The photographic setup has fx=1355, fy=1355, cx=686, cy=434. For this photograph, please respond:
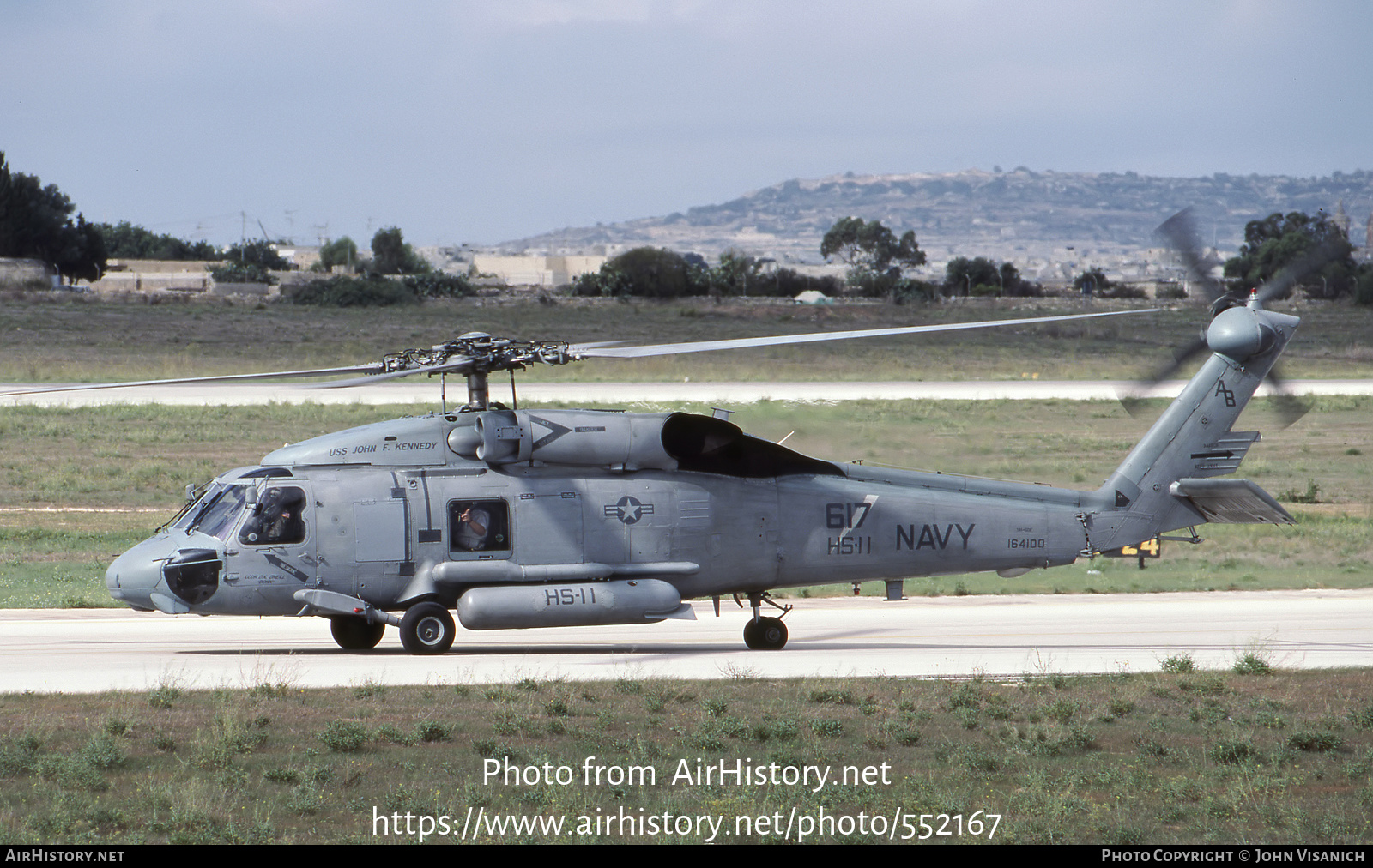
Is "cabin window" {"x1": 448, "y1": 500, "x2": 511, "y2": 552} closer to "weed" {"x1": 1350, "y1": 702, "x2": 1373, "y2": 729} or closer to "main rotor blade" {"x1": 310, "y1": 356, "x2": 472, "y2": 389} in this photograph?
"main rotor blade" {"x1": 310, "y1": 356, "x2": 472, "y2": 389}

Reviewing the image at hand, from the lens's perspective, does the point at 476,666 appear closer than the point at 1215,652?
Yes

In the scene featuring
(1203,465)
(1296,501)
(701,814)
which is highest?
(1203,465)

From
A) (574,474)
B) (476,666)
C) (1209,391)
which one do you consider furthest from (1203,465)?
(476,666)

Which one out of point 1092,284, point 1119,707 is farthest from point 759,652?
point 1092,284

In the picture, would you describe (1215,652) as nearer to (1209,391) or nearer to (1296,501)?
(1209,391)

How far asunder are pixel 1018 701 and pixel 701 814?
5.34 meters

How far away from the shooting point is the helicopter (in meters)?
16.2

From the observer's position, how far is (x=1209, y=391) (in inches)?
733

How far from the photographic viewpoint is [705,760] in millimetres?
11531

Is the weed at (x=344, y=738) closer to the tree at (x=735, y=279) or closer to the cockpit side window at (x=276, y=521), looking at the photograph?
the cockpit side window at (x=276, y=521)

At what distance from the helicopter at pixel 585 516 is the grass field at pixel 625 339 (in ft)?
105

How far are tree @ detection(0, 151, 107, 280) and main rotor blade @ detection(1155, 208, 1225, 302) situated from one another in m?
126

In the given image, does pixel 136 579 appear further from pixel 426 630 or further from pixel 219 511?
pixel 426 630

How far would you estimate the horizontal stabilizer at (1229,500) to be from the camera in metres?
18.0
